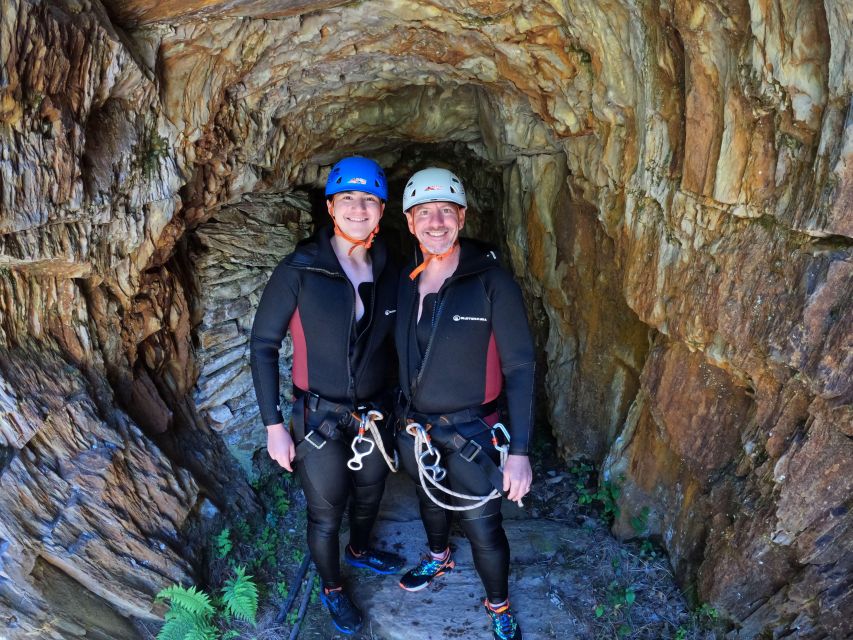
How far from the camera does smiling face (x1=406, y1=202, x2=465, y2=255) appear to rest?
3410 millimetres

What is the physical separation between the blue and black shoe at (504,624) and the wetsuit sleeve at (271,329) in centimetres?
185

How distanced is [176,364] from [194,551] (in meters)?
1.62

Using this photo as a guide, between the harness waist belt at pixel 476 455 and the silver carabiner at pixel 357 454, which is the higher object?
the harness waist belt at pixel 476 455

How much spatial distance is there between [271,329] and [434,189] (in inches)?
50.3

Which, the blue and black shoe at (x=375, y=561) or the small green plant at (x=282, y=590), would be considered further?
the blue and black shoe at (x=375, y=561)

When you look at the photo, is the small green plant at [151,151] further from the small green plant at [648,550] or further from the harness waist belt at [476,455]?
the small green plant at [648,550]

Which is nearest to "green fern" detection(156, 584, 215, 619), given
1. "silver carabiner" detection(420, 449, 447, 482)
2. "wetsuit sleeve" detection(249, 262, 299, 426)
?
"wetsuit sleeve" detection(249, 262, 299, 426)

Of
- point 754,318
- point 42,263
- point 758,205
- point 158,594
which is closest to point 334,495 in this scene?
point 158,594

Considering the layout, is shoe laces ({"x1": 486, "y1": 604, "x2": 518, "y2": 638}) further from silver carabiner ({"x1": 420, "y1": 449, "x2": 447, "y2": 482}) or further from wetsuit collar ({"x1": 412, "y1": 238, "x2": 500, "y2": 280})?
wetsuit collar ({"x1": 412, "y1": 238, "x2": 500, "y2": 280})

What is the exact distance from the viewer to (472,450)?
3432 mm

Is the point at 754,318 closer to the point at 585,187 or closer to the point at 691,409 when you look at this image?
the point at 691,409

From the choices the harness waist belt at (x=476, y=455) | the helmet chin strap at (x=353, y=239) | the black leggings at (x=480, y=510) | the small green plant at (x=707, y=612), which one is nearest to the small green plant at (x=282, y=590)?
the black leggings at (x=480, y=510)

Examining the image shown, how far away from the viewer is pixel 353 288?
11.7 ft

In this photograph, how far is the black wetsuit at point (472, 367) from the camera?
3395mm
